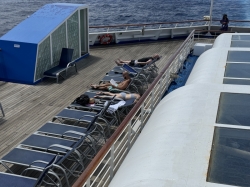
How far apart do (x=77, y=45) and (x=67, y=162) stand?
5926mm

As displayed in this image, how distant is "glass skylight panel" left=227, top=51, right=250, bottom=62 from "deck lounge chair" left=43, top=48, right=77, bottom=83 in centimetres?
424

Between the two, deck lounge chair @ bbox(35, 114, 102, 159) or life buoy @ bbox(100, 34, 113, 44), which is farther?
life buoy @ bbox(100, 34, 113, 44)

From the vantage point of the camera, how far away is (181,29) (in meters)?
13.1

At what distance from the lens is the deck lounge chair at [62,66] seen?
871 cm

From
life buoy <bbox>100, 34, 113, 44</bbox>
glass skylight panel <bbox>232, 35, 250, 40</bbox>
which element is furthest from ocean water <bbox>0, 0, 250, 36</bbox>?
glass skylight panel <bbox>232, 35, 250, 40</bbox>

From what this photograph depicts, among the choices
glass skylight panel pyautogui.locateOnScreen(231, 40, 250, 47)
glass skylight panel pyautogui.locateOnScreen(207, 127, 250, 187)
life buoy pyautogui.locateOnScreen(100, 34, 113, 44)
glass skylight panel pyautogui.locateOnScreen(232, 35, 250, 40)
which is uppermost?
glass skylight panel pyautogui.locateOnScreen(232, 35, 250, 40)

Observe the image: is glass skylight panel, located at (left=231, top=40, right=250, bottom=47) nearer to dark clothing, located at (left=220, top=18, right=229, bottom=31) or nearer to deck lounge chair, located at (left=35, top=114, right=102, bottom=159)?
deck lounge chair, located at (left=35, top=114, right=102, bottom=159)

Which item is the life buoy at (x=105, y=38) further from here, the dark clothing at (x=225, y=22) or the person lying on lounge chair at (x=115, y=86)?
the person lying on lounge chair at (x=115, y=86)

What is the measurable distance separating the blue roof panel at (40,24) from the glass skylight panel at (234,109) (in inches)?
224

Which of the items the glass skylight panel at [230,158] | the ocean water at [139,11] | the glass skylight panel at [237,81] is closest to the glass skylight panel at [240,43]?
the glass skylight panel at [237,81]

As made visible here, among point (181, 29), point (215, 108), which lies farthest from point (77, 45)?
point (215, 108)

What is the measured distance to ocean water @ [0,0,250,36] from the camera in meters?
30.8

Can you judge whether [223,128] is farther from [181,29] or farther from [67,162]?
[181,29]

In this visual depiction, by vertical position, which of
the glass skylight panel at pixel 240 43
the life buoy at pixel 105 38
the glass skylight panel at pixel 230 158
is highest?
the glass skylight panel at pixel 240 43
